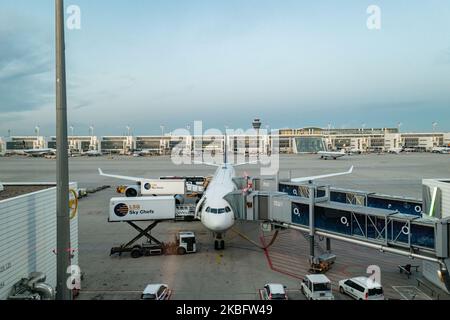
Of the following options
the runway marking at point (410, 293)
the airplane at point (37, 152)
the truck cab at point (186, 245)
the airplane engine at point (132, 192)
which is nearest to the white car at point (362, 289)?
the runway marking at point (410, 293)

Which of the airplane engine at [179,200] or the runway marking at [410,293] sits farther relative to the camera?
the airplane engine at [179,200]

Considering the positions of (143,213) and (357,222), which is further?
(143,213)

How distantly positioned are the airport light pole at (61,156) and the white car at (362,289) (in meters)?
13.5

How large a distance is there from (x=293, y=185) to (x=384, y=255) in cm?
959

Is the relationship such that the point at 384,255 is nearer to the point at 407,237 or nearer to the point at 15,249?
the point at 407,237

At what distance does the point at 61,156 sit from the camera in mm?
8555

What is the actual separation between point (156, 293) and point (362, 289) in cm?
1004

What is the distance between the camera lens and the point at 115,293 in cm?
1783

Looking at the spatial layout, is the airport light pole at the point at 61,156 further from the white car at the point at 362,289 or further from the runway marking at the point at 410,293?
the runway marking at the point at 410,293

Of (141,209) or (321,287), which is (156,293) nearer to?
(321,287)

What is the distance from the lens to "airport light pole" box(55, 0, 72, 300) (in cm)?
856

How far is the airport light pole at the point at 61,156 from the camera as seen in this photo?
8.56m

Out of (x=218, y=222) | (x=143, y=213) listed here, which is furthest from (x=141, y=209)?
(x=218, y=222)

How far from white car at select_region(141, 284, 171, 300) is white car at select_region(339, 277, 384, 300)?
30.0 ft
